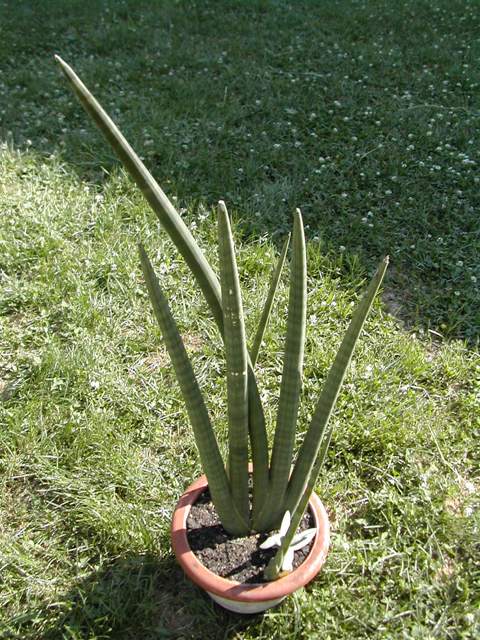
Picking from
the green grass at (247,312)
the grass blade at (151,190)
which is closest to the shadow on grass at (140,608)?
the green grass at (247,312)

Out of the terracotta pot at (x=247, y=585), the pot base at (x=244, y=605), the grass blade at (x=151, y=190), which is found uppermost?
the grass blade at (x=151, y=190)

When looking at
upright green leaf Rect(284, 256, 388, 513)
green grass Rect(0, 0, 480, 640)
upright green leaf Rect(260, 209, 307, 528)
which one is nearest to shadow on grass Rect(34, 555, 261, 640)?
green grass Rect(0, 0, 480, 640)

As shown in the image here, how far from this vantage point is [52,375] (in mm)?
2924

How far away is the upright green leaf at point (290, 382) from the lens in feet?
5.08

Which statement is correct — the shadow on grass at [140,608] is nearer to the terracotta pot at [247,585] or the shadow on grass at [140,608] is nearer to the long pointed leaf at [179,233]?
the terracotta pot at [247,585]

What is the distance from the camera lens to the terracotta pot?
1.85 metres

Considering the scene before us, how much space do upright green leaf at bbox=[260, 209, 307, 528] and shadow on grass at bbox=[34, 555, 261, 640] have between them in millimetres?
356

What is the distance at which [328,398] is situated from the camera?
1725 mm

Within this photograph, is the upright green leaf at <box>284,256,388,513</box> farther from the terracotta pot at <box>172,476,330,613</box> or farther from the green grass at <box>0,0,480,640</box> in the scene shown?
the green grass at <box>0,0,480,640</box>

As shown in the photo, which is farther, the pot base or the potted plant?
the pot base

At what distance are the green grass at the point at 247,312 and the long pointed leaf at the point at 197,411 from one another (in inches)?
15.4

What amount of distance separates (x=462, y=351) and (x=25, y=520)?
2.07 meters

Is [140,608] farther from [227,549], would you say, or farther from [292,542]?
[292,542]

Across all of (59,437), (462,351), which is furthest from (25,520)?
(462,351)
